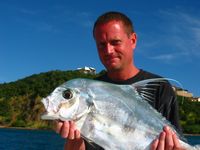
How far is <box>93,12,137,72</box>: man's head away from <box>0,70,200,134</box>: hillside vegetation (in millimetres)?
118032

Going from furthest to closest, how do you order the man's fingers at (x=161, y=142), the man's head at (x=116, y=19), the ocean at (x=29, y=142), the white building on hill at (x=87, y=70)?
the white building on hill at (x=87, y=70)
the ocean at (x=29, y=142)
the man's head at (x=116, y=19)
the man's fingers at (x=161, y=142)

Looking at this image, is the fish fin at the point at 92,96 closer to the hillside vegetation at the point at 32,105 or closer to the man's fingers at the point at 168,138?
the man's fingers at the point at 168,138

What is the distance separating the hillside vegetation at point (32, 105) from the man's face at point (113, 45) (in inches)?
4650

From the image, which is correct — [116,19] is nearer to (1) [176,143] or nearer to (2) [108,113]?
(2) [108,113]

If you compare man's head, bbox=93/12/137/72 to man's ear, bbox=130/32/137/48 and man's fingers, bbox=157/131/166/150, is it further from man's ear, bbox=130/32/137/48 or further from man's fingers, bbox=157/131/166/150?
man's fingers, bbox=157/131/166/150

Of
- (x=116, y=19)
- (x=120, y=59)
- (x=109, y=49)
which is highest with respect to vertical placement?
(x=116, y=19)

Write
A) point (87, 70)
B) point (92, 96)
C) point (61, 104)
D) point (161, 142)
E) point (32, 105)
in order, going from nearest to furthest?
point (61, 104)
point (92, 96)
point (161, 142)
point (32, 105)
point (87, 70)

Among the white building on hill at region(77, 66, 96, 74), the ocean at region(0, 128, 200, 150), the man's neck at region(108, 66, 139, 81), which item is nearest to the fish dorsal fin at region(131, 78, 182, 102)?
the man's neck at region(108, 66, 139, 81)

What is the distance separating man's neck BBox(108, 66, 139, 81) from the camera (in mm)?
5742

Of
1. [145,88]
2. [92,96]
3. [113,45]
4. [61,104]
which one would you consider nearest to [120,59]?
[113,45]

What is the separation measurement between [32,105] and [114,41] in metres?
130

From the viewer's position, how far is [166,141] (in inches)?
193

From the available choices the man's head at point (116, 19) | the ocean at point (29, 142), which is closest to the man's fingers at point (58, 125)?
the man's head at point (116, 19)

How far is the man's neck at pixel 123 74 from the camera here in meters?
5.74
